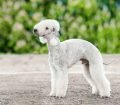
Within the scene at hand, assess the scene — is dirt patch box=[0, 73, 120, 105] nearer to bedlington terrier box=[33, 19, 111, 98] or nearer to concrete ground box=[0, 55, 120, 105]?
concrete ground box=[0, 55, 120, 105]

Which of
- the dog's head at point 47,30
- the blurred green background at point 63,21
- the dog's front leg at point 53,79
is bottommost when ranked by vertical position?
the blurred green background at point 63,21

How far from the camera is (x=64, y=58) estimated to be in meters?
4.91

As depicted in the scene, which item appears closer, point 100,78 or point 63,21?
point 100,78

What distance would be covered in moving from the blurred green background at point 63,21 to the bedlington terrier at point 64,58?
248 inches

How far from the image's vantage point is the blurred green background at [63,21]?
11523mm

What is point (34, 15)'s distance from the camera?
38.4 feet

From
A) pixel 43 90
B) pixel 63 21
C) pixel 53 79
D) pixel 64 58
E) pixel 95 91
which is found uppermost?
pixel 64 58

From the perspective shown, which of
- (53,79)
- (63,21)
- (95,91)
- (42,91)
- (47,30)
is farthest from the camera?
(63,21)

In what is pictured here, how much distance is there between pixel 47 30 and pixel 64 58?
11.6 inches

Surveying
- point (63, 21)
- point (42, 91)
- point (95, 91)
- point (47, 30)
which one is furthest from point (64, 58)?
point (63, 21)

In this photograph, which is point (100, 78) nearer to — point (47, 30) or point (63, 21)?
point (47, 30)

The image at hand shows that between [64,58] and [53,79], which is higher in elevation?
[64,58]

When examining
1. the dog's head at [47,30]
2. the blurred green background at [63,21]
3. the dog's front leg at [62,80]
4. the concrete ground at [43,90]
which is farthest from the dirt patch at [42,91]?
the blurred green background at [63,21]

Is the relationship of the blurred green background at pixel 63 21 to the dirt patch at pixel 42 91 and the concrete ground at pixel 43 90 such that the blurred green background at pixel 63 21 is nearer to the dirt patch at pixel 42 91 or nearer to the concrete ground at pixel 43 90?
the concrete ground at pixel 43 90
